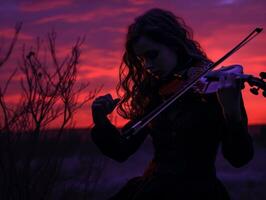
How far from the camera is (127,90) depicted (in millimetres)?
3988

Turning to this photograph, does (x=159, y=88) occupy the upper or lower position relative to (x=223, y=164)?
upper

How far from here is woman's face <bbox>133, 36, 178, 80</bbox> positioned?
3.21 meters

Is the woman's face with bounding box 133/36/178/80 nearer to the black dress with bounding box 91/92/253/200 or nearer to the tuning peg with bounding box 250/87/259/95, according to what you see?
the black dress with bounding box 91/92/253/200

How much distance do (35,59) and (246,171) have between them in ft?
52.3

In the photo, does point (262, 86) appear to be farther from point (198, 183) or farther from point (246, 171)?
point (246, 171)

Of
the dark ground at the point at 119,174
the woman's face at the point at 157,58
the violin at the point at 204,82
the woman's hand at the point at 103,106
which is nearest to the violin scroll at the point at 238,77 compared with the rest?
the violin at the point at 204,82

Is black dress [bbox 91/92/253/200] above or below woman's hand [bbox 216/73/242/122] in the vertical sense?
below

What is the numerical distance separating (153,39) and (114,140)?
0.65m

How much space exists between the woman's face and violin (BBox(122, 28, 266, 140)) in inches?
4.0

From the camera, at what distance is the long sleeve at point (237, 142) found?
9.04 feet

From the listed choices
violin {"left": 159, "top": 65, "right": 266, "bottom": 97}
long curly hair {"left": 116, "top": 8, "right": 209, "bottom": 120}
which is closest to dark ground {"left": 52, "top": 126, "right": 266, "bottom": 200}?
long curly hair {"left": 116, "top": 8, "right": 209, "bottom": 120}

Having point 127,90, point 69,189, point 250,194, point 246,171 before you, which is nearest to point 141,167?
point 246,171

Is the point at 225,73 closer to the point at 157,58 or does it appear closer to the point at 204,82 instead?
the point at 204,82

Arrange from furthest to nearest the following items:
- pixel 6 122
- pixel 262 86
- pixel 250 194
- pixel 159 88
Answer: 1. pixel 250 194
2. pixel 6 122
3. pixel 159 88
4. pixel 262 86
